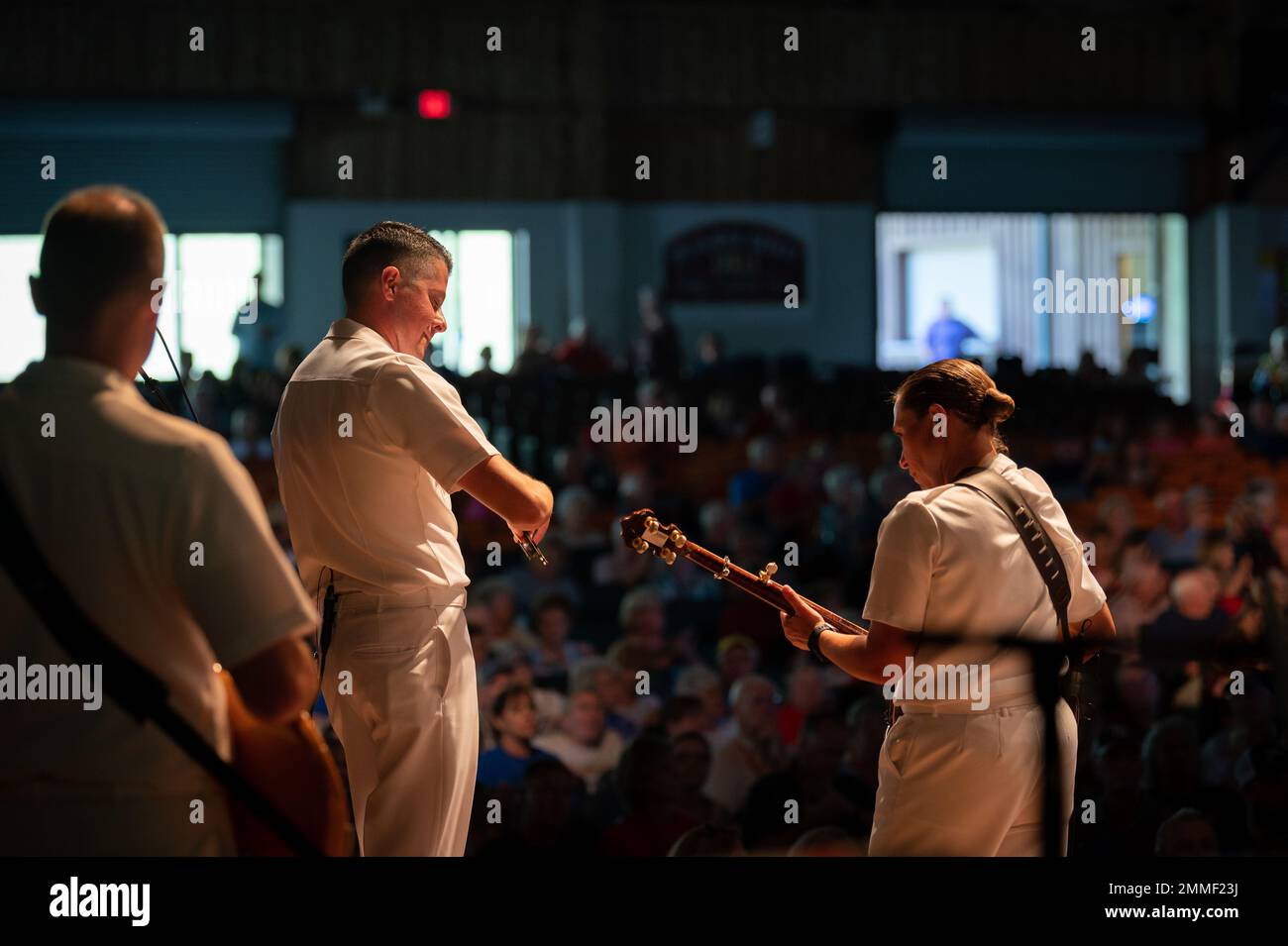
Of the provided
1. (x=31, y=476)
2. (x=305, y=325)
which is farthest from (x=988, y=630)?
(x=305, y=325)

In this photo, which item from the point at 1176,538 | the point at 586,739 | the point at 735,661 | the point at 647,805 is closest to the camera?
the point at 647,805

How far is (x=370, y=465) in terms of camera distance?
2.55 metres

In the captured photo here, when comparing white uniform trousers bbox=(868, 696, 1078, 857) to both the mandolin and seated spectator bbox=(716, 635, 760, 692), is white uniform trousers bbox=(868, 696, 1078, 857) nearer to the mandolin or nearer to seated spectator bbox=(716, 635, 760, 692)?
the mandolin

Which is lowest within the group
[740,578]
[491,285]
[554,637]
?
[554,637]

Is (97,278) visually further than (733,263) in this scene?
No

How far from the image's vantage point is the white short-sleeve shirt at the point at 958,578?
2410mm

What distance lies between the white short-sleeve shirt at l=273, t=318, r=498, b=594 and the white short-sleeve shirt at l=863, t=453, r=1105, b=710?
0.71 m

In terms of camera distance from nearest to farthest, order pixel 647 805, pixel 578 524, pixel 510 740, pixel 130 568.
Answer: pixel 130 568 < pixel 647 805 < pixel 510 740 < pixel 578 524

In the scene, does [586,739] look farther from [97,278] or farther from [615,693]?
[97,278]

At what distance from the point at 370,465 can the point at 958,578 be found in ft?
3.28

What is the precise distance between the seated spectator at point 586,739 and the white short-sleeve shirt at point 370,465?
2675 millimetres

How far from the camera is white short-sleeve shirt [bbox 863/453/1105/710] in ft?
7.91

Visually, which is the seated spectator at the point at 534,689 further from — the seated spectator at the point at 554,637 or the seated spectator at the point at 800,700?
the seated spectator at the point at 800,700

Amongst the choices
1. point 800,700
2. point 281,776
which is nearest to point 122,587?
point 281,776
